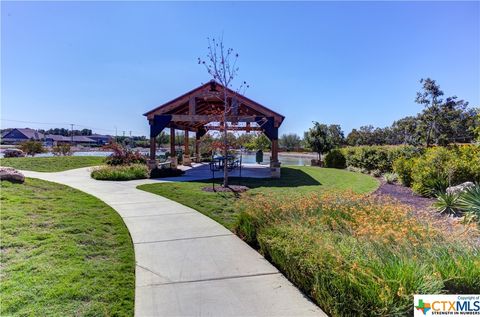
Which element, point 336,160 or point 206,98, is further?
point 336,160

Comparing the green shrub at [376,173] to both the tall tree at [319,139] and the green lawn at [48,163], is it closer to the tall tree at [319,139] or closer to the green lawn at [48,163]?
the tall tree at [319,139]

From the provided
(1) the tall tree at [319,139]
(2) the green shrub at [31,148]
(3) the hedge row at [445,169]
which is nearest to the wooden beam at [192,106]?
(3) the hedge row at [445,169]

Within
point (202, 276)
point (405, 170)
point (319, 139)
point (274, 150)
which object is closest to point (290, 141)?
point (319, 139)

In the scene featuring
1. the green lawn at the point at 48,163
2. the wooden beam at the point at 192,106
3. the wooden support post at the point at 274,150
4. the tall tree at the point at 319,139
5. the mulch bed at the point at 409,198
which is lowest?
the mulch bed at the point at 409,198

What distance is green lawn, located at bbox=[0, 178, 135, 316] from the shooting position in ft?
9.78

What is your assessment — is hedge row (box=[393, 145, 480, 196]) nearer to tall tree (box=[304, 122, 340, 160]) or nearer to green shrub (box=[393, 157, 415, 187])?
green shrub (box=[393, 157, 415, 187])

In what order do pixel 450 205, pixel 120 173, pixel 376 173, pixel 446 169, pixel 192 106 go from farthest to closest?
pixel 376 173 < pixel 192 106 < pixel 120 173 < pixel 446 169 < pixel 450 205

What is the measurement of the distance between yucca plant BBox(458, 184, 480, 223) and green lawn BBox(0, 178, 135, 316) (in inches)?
243

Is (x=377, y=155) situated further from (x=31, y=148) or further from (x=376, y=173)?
(x=31, y=148)

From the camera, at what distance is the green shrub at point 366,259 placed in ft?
7.89

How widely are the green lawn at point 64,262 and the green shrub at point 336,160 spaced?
61.8ft

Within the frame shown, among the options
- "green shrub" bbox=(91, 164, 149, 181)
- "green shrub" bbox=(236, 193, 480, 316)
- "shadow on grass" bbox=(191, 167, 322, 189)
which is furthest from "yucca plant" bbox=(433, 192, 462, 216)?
"green shrub" bbox=(91, 164, 149, 181)

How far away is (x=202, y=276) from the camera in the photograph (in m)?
3.67

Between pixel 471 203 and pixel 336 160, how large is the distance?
55.6 feet
